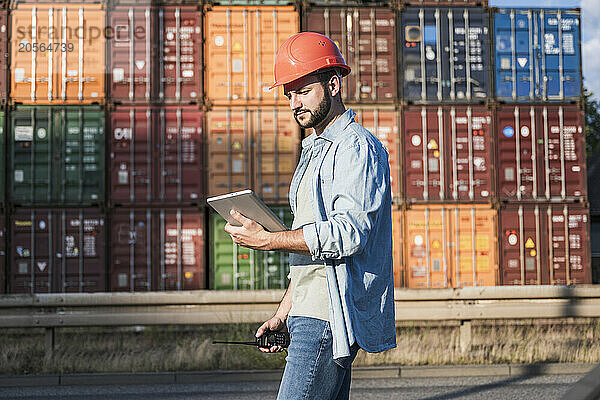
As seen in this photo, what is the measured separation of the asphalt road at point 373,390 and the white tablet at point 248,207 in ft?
16.2

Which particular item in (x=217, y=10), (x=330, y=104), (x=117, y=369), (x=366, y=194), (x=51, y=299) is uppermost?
(x=217, y=10)

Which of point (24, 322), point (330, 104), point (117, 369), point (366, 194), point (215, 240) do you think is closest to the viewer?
point (366, 194)

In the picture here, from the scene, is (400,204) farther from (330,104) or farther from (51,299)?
(330,104)

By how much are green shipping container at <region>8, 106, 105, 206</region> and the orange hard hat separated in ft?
42.8

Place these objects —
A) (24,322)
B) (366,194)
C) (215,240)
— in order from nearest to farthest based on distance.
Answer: (366,194)
(24,322)
(215,240)

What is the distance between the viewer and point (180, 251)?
1547 cm

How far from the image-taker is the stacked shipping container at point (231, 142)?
50.8 ft

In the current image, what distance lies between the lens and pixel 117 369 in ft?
30.2

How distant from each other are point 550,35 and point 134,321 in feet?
33.4

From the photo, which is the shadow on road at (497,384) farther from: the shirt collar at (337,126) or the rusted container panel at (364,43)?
the rusted container panel at (364,43)

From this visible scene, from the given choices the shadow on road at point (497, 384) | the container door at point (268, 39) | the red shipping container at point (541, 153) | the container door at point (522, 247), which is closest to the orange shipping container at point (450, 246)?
the container door at point (522, 247)

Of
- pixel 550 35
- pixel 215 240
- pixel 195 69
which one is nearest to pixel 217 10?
pixel 195 69

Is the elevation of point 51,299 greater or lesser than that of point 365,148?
lesser

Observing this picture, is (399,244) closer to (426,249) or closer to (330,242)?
(426,249)
